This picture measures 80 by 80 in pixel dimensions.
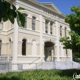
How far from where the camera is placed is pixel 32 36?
2280cm

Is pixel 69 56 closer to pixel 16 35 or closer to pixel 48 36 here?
pixel 48 36

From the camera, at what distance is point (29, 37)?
22.3m

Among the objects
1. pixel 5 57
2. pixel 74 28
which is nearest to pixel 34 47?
pixel 5 57

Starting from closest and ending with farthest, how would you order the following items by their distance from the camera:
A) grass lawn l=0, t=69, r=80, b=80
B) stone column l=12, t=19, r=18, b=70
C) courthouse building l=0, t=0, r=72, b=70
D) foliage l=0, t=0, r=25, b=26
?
foliage l=0, t=0, r=25, b=26 < grass lawn l=0, t=69, r=80, b=80 < stone column l=12, t=19, r=18, b=70 < courthouse building l=0, t=0, r=72, b=70

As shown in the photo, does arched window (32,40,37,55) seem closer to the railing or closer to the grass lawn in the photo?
the railing

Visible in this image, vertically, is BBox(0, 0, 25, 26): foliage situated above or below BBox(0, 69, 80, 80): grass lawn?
above

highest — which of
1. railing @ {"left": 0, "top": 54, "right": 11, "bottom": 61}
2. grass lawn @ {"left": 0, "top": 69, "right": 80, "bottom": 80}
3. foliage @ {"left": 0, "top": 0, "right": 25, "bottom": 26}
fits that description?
foliage @ {"left": 0, "top": 0, "right": 25, "bottom": 26}

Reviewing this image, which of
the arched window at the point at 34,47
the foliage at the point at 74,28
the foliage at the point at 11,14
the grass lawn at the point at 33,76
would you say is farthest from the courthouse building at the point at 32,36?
the foliage at the point at 11,14

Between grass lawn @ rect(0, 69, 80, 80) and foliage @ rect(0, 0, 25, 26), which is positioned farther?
grass lawn @ rect(0, 69, 80, 80)

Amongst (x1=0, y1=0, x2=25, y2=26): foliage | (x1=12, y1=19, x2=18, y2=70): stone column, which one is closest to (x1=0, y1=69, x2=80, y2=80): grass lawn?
(x1=0, y1=0, x2=25, y2=26): foliage

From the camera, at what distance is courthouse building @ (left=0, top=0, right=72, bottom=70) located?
67.4 ft

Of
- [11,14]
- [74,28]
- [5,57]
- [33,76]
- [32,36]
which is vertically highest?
[32,36]

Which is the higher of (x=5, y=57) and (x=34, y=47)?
(x=34, y=47)

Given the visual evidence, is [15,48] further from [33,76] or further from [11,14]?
[11,14]
